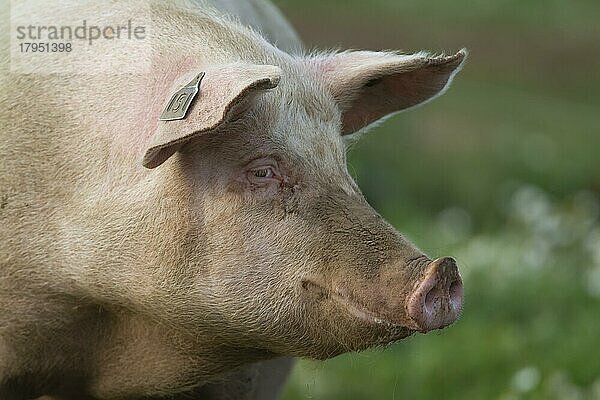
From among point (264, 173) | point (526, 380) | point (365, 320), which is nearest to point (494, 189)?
point (526, 380)

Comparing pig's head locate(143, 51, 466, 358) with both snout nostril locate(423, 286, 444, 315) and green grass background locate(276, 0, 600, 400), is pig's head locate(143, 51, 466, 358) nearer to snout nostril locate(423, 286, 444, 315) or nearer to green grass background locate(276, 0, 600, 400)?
snout nostril locate(423, 286, 444, 315)

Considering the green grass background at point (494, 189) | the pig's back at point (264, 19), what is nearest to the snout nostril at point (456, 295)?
the green grass background at point (494, 189)

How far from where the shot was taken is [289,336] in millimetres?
4008

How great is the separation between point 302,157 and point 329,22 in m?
10.8

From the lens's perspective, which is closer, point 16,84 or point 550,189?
point 16,84

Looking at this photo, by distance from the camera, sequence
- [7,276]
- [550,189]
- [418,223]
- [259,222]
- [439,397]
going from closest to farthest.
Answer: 1. [259,222]
2. [7,276]
3. [439,397]
4. [418,223]
5. [550,189]

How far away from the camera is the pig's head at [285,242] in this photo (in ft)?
12.4

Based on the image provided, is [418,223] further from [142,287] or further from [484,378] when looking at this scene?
[142,287]

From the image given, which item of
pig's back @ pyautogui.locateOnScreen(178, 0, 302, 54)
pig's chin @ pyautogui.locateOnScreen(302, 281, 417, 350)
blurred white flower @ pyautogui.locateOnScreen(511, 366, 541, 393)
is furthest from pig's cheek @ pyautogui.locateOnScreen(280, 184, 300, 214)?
blurred white flower @ pyautogui.locateOnScreen(511, 366, 541, 393)

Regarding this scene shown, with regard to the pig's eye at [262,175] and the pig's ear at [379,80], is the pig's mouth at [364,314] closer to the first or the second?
the pig's eye at [262,175]

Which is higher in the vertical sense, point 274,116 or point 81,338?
point 274,116

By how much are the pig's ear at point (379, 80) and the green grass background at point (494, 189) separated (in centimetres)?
75

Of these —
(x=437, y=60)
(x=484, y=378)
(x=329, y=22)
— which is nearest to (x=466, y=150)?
(x=329, y=22)

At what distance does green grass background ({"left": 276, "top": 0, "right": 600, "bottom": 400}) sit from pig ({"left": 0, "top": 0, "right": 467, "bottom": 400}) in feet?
1.30
